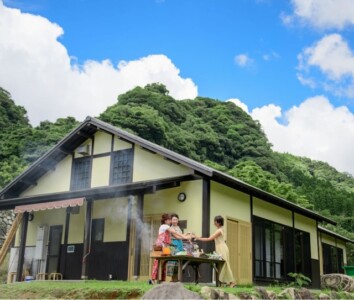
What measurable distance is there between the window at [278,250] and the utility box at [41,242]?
667 centimetres

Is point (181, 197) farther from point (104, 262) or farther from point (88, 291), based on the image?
point (88, 291)

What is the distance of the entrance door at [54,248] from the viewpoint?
1439 cm

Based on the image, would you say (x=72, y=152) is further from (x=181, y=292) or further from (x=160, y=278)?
(x=181, y=292)

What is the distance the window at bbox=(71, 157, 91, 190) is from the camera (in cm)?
1455

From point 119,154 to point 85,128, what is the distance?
1544 millimetres

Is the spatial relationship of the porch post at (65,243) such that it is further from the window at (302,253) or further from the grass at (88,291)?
the window at (302,253)

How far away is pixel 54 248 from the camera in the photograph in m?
14.6

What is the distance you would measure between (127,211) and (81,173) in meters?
2.62

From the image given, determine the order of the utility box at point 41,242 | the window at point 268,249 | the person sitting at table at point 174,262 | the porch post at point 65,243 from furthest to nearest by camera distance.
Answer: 1. the utility box at point 41,242
2. the porch post at point 65,243
3. the window at point 268,249
4. the person sitting at table at point 174,262

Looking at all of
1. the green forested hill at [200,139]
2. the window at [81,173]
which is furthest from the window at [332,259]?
the window at [81,173]

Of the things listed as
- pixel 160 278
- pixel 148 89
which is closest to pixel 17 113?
pixel 148 89

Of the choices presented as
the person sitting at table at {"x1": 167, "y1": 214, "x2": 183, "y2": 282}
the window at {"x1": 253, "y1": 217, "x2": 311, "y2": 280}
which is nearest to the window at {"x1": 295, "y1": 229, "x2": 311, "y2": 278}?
the window at {"x1": 253, "y1": 217, "x2": 311, "y2": 280}

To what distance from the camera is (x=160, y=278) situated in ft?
28.3

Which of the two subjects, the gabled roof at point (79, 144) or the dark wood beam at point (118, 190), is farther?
the gabled roof at point (79, 144)
